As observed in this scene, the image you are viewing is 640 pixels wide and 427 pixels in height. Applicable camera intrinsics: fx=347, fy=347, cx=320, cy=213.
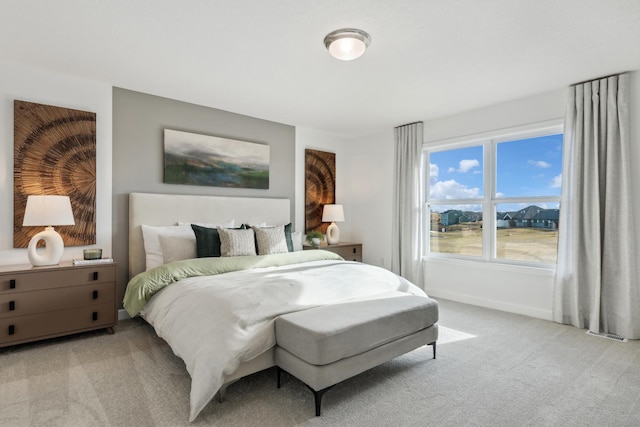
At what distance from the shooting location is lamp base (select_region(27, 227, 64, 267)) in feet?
9.75

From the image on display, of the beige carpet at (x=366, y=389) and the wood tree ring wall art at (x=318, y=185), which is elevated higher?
the wood tree ring wall art at (x=318, y=185)

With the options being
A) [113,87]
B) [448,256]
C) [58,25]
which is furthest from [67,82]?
[448,256]

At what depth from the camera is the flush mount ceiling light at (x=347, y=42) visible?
8.20 ft

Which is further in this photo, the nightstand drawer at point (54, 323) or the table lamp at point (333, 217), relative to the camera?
the table lamp at point (333, 217)

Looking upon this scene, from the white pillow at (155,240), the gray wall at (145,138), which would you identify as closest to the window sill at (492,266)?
the gray wall at (145,138)

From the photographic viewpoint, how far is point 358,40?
2.52 m

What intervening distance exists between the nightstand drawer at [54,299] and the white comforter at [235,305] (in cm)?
45

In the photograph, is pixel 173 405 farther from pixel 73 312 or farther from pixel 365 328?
pixel 73 312

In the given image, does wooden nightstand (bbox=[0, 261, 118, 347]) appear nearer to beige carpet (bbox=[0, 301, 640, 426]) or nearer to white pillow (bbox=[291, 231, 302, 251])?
beige carpet (bbox=[0, 301, 640, 426])

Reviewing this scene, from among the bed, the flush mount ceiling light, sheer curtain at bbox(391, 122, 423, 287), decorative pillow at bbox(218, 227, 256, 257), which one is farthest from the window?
decorative pillow at bbox(218, 227, 256, 257)

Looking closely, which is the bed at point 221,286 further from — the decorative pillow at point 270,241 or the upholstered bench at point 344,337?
the upholstered bench at point 344,337

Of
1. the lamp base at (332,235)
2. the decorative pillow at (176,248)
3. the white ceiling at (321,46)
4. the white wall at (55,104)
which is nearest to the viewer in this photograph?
the white ceiling at (321,46)

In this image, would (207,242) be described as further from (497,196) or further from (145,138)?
(497,196)

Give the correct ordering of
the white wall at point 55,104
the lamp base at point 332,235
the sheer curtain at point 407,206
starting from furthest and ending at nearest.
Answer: the lamp base at point 332,235
the sheer curtain at point 407,206
the white wall at point 55,104
